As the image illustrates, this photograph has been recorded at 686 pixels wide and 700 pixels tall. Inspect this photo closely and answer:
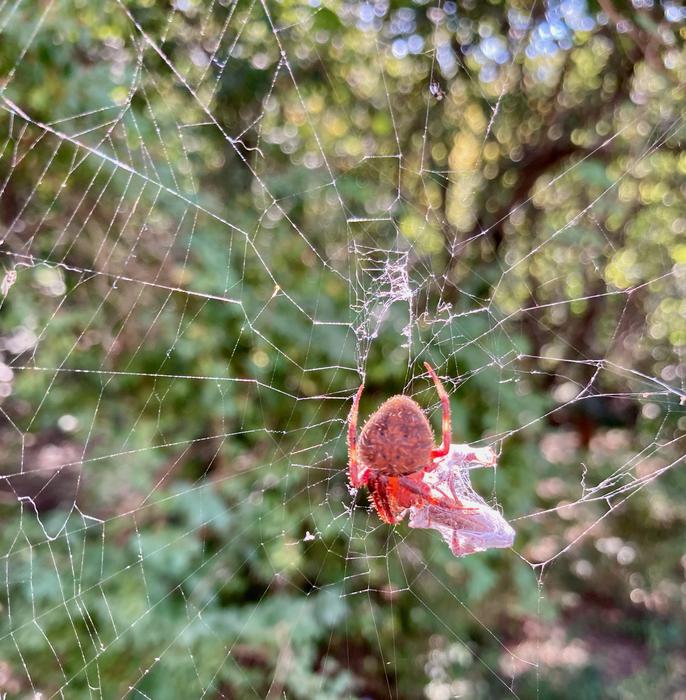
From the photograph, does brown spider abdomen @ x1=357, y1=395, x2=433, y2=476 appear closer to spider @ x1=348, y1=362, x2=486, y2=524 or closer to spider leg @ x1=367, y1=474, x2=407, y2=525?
spider @ x1=348, y1=362, x2=486, y2=524

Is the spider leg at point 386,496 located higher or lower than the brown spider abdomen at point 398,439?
lower

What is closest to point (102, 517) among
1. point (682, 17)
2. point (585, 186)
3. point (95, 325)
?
point (95, 325)

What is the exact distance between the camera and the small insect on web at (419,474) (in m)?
1.83

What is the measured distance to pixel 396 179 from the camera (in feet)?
11.7

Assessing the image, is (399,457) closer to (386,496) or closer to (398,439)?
(398,439)

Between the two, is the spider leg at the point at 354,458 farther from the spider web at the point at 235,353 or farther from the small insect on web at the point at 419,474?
the spider web at the point at 235,353

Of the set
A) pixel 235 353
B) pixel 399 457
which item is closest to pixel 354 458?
pixel 399 457

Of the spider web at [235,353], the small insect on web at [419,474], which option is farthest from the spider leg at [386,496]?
the spider web at [235,353]

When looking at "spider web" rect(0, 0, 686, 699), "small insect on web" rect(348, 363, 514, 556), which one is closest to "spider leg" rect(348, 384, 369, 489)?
"small insect on web" rect(348, 363, 514, 556)

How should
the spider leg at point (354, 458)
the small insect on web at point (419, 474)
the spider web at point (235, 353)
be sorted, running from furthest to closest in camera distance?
the spider web at point (235, 353)
the spider leg at point (354, 458)
the small insect on web at point (419, 474)

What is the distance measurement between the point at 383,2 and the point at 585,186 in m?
1.57

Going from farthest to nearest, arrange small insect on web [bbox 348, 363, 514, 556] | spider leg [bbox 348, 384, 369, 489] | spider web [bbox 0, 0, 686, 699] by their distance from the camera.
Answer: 1. spider web [bbox 0, 0, 686, 699]
2. spider leg [bbox 348, 384, 369, 489]
3. small insect on web [bbox 348, 363, 514, 556]

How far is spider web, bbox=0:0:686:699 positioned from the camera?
2428 mm

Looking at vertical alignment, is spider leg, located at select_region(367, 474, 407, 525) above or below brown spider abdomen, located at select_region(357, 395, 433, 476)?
below
